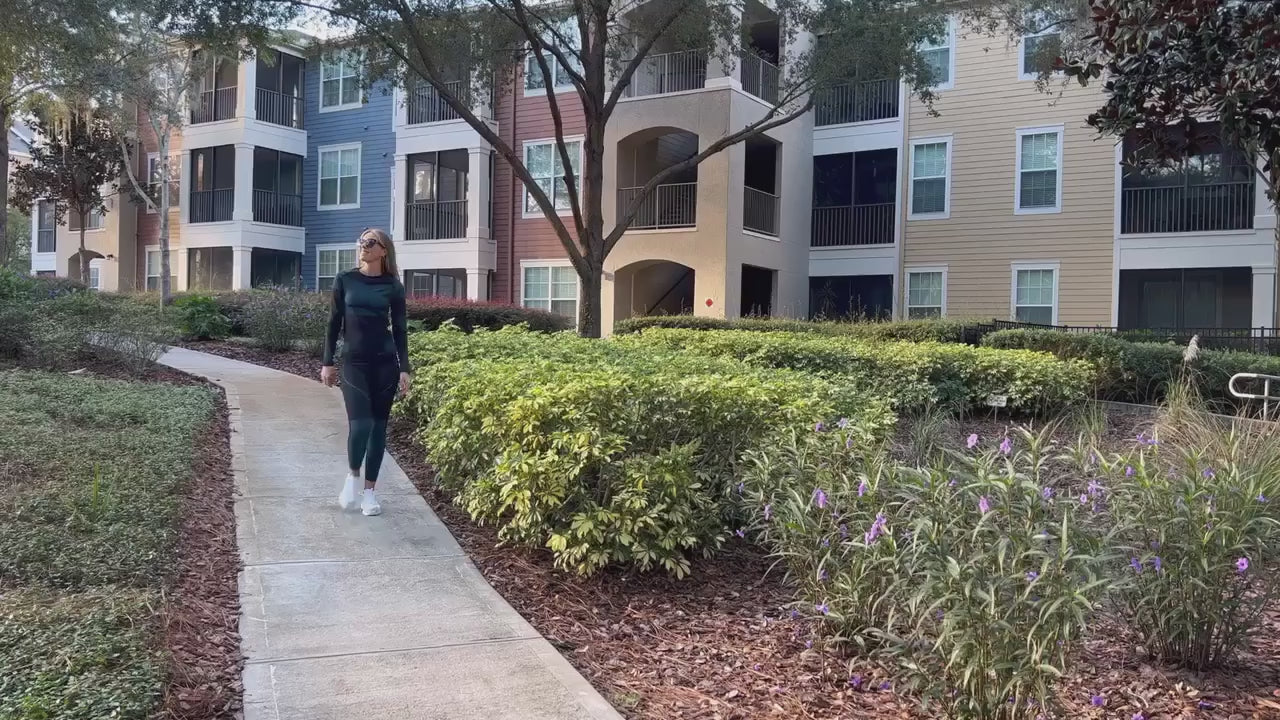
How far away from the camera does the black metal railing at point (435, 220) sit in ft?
78.3

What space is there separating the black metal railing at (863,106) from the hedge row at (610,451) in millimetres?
16608

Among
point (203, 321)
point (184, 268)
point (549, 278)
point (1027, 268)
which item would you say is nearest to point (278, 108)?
point (184, 268)

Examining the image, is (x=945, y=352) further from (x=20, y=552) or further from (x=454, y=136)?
(x=454, y=136)

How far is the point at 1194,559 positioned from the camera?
3.71 meters

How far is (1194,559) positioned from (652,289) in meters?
19.2

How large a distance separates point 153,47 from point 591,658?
22171 millimetres

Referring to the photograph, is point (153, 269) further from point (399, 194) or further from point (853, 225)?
point (853, 225)

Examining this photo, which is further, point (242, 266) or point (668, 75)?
point (242, 266)

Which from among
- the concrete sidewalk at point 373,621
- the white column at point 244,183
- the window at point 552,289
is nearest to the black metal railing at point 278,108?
the white column at point 244,183

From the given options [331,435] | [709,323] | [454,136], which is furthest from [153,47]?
[331,435]

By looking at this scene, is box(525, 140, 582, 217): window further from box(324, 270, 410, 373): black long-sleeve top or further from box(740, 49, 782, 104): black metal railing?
box(324, 270, 410, 373): black long-sleeve top

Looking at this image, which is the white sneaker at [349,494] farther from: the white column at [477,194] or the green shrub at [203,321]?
the white column at [477,194]

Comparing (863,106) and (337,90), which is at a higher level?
(337,90)

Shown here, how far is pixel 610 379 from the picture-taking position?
540 centimetres
